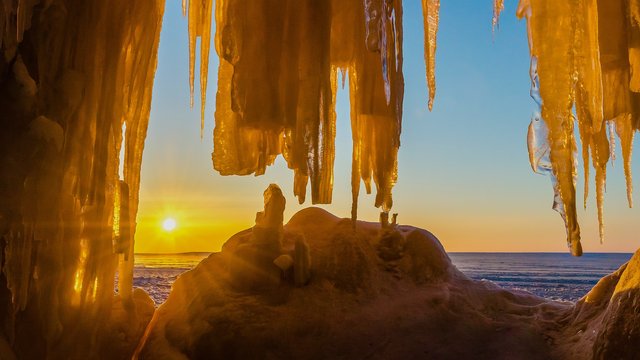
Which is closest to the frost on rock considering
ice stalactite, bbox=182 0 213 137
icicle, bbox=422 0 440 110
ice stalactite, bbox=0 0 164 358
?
icicle, bbox=422 0 440 110

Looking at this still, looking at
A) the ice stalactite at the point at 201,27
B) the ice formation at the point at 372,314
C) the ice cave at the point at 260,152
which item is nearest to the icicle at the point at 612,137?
the ice cave at the point at 260,152

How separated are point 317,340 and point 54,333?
2760 millimetres

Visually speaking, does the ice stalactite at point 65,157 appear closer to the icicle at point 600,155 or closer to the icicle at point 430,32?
the icicle at point 430,32

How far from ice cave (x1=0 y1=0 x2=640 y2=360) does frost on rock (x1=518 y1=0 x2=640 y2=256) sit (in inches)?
0.6

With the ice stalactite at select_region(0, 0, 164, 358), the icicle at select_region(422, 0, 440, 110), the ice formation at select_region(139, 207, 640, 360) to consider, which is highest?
the icicle at select_region(422, 0, 440, 110)

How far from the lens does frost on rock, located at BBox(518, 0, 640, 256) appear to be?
157 inches

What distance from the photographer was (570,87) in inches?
158

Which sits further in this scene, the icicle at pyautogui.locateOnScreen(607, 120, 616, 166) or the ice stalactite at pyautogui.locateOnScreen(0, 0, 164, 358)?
the icicle at pyautogui.locateOnScreen(607, 120, 616, 166)

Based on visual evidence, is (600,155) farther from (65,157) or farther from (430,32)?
(65,157)

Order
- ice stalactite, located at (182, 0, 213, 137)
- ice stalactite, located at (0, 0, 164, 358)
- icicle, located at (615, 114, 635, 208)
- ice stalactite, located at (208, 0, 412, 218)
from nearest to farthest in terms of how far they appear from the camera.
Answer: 1. ice stalactite, located at (0, 0, 164, 358)
2. ice stalactite, located at (208, 0, 412, 218)
3. icicle, located at (615, 114, 635, 208)
4. ice stalactite, located at (182, 0, 213, 137)

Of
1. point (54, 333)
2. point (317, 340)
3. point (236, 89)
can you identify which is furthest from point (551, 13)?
point (54, 333)

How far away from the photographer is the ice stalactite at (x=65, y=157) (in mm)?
3973

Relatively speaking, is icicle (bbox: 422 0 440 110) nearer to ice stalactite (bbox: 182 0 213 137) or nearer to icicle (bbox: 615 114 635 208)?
icicle (bbox: 615 114 635 208)

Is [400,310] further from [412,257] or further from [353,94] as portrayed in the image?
[353,94]
